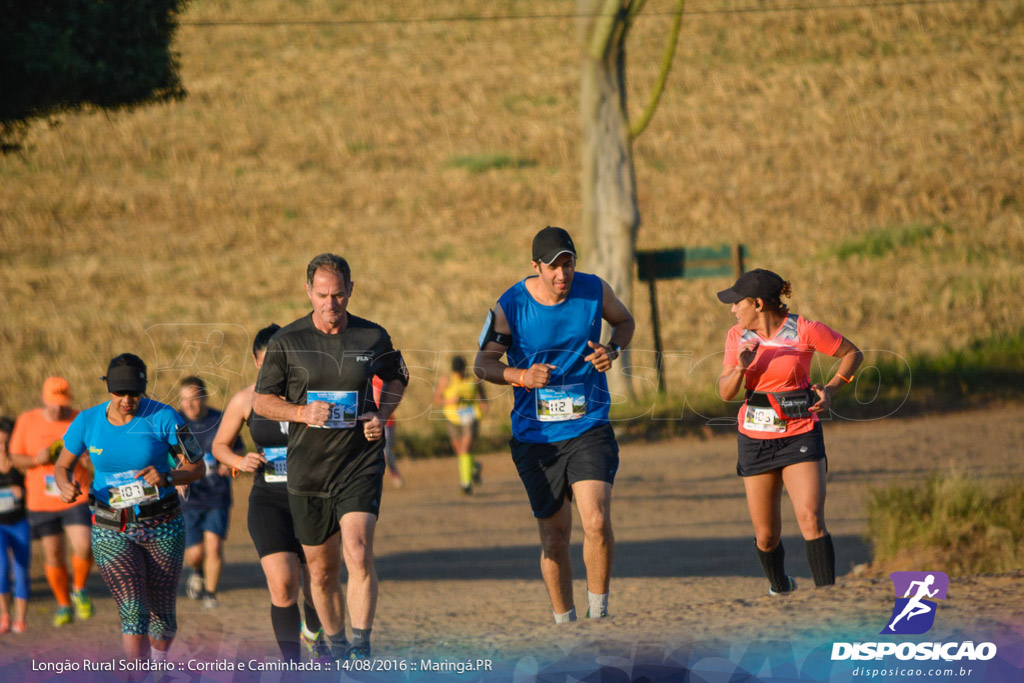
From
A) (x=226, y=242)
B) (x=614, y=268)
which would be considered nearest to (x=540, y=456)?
(x=614, y=268)

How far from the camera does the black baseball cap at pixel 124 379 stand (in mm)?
6348

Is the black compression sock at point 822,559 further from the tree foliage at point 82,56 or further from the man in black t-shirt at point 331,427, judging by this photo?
the tree foliage at point 82,56

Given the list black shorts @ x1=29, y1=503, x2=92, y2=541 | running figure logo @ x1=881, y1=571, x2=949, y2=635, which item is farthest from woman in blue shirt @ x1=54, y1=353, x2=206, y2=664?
running figure logo @ x1=881, y1=571, x2=949, y2=635

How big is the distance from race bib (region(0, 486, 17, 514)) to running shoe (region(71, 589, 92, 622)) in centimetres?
87

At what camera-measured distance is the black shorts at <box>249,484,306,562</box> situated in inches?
259

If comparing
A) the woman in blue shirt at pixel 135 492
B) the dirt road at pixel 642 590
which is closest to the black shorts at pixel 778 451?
the dirt road at pixel 642 590

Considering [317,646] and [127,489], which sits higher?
[127,489]

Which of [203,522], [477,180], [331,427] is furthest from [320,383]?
[477,180]

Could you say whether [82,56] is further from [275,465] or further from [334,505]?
[334,505]

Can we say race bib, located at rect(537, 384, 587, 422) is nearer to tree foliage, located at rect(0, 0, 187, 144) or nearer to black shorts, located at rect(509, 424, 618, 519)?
black shorts, located at rect(509, 424, 618, 519)

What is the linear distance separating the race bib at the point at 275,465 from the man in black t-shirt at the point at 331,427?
37 centimetres

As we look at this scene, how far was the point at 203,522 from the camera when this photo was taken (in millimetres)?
9812

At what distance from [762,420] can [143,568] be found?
361cm

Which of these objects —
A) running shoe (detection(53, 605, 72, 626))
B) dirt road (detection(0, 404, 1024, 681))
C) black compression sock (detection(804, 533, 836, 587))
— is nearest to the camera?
dirt road (detection(0, 404, 1024, 681))
